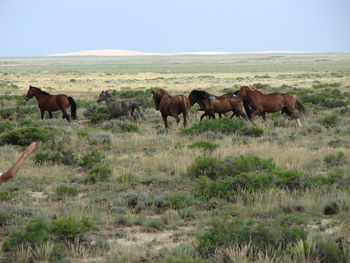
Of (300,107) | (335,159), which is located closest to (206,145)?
(335,159)

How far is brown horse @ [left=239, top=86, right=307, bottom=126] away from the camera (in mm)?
16797

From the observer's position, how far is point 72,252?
5.91 meters

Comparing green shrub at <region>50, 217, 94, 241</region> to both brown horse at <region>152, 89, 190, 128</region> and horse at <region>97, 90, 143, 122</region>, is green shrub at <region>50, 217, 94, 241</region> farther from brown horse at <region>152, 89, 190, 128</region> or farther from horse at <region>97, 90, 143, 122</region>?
horse at <region>97, 90, 143, 122</region>

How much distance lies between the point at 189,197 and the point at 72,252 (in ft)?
8.94

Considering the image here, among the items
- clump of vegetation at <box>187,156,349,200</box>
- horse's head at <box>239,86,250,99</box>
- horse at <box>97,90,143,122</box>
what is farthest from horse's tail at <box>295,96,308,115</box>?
clump of vegetation at <box>187,156,349,200</box>

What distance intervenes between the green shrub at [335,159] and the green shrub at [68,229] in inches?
234

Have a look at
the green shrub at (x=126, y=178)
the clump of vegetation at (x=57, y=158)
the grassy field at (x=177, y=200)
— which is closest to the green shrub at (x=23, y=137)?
the grassy field at (x=177, y=200)

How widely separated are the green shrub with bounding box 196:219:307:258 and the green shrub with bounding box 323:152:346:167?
5002 millimetres

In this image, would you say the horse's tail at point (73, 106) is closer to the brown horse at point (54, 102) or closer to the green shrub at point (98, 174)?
the brown horse at point (54, 102)

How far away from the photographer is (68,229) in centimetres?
642

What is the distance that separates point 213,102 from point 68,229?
1112cm

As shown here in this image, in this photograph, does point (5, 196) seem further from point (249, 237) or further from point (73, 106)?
point (73, 106)

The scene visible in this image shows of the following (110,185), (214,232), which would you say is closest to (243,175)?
(110,185)

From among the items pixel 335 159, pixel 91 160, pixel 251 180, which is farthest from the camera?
pixel 91 160
